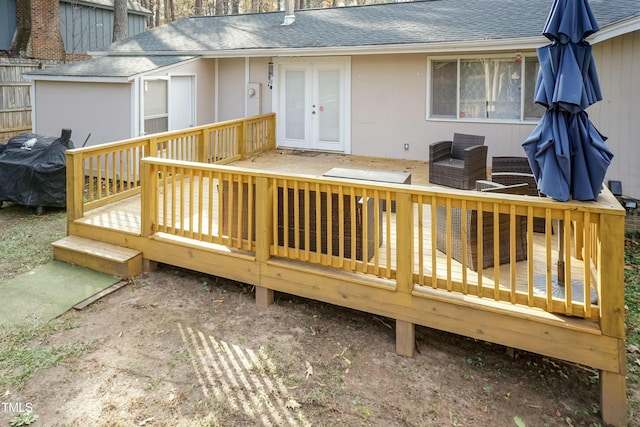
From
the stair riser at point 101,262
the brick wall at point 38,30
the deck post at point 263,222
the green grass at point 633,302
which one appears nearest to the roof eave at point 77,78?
the stair riser at point 101,262

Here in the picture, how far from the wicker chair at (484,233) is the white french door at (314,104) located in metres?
5.89

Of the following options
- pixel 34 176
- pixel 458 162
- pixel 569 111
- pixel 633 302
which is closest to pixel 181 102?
pixel 34 176

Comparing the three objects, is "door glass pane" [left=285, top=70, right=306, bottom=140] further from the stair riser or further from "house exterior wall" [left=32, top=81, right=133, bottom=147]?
the stair riser

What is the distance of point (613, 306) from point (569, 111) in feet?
4.06

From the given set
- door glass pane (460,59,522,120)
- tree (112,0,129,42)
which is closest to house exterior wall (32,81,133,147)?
door glass pane (460,59,522,120)

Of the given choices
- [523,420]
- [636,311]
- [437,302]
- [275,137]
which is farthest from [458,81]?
[523,420]

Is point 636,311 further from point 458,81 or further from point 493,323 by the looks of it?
point 458,81

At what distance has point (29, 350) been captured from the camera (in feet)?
11.6

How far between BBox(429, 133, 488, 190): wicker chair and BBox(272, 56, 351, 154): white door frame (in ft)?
9.04

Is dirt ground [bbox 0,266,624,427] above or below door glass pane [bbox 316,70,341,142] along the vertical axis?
below

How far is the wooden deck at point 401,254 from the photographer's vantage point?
2.97 metres

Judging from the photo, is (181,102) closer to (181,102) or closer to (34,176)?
(181,102)

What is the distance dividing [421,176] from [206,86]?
5555mm

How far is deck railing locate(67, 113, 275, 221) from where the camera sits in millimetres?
5098
